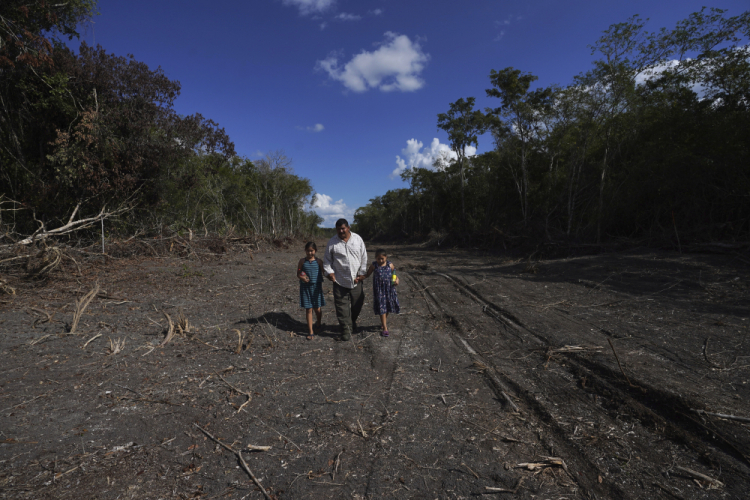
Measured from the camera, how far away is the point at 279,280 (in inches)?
435

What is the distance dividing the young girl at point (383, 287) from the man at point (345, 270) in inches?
9.6

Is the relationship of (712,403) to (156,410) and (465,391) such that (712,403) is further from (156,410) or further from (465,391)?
(156,410)

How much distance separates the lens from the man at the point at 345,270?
525cm

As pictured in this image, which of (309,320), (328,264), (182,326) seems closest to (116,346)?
(182,326)

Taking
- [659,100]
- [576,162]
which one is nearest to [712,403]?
[659,100]

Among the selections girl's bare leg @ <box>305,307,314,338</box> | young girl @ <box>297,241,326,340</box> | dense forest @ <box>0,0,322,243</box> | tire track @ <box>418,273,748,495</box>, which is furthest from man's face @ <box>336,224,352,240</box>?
dense forest @ <box>0,0,322,243</box>

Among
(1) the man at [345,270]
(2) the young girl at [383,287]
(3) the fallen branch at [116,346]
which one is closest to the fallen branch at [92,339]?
(3) the fallen branch at [116,346]

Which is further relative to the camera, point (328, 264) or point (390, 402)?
point (328, 264)

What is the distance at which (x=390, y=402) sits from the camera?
3416 mm

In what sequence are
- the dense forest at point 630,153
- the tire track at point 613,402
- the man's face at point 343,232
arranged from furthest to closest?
the dense forest at point 630,153 → the man's face at point 343,232 → the tire track at point 613,402

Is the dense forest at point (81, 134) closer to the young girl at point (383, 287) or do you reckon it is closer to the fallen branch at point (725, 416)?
the young girl at point (383, 287)

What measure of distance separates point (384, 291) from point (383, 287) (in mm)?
70

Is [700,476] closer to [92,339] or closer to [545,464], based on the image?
[545,464]

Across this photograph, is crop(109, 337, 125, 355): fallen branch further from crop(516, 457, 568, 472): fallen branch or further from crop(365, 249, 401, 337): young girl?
crop(516, 457, 568, 472): fallen branch
